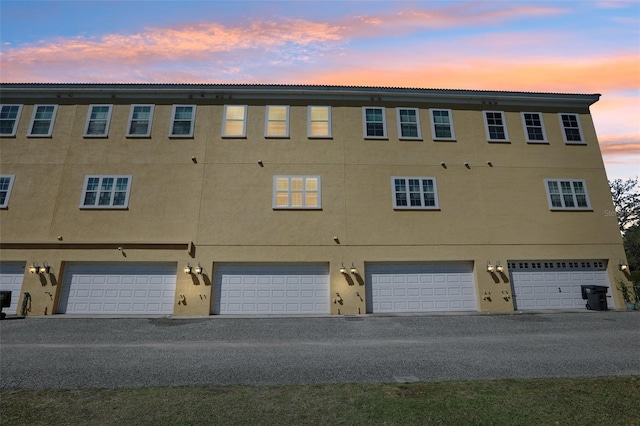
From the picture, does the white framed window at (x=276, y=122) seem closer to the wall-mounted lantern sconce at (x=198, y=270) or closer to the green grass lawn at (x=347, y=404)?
the wall-mounted lantern sconce at (x=198, y=270)

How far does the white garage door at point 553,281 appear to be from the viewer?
15.7m

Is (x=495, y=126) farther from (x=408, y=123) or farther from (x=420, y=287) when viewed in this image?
(x=420, y=287)

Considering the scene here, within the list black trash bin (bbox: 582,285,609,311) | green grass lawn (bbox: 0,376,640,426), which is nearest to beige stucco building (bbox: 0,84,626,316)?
black trash bin (bbox: 582,285,609,311)

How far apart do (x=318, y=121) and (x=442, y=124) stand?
6.92 m

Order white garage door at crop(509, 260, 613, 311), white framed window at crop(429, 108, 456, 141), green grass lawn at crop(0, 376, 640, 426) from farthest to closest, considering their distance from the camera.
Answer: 1. white framed window at crop(429, 108, 456, 141)
2. white garage door at crop(509, 260, 613, 311)
3. green grass lawn at crop(0, 376, 640, 426)

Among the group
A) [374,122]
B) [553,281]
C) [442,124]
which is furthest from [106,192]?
[553,281]

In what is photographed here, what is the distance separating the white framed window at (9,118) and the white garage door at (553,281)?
27.1 m

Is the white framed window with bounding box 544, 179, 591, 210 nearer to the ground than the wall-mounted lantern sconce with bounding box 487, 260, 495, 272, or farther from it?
farther from it

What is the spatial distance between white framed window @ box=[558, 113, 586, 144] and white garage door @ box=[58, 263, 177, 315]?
22180 millimetres

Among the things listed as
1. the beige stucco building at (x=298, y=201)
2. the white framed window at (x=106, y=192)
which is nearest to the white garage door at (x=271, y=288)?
the beige stucco building at (x=298, y=201)

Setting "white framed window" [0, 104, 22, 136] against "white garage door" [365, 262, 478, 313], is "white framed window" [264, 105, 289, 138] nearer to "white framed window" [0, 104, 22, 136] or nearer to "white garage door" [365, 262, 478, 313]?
"white garage door" [365, 262, 478, 313]

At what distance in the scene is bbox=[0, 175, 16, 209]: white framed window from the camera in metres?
15.8

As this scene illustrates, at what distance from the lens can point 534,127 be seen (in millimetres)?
17844

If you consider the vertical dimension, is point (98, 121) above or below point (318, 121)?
below
